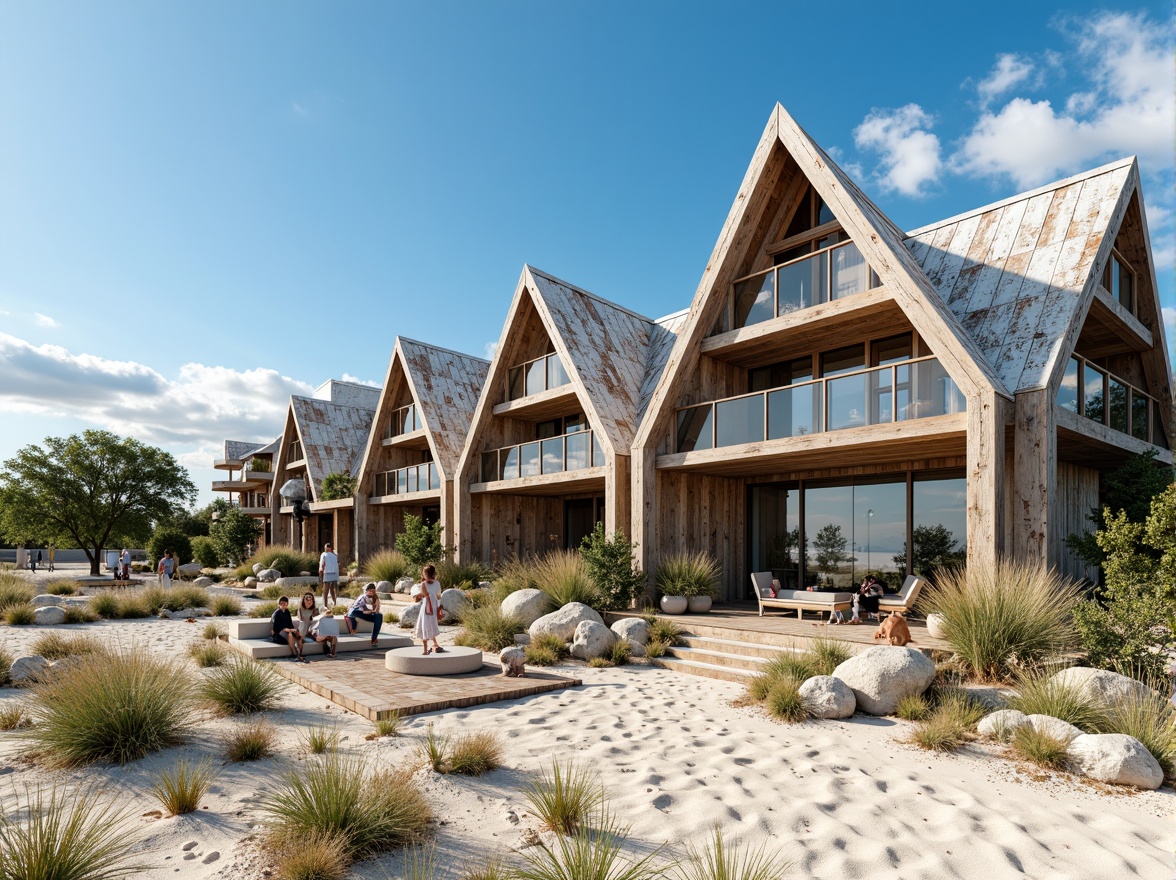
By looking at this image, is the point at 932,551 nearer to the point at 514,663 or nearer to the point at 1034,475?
the point at 1034,475

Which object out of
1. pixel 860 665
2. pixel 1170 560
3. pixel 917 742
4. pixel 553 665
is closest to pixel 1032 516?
pixel 1170 560

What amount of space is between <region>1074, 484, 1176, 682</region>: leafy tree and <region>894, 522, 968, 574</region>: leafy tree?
4.94 meters

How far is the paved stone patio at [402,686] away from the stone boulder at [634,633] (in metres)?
1.84

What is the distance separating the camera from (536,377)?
18938mm

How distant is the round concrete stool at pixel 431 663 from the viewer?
934cm

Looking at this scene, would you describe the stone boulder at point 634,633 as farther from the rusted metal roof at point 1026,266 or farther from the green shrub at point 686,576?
the rusted metal roof at point 1026,266

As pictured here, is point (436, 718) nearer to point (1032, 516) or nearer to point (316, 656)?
point (316, 656)

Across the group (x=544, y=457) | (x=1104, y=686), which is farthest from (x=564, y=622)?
(x=1104, y=686)

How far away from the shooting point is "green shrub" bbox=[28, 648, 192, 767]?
5.72m

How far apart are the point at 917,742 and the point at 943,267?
10.1 meters

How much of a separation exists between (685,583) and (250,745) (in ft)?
29.1

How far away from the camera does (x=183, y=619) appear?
15.6 metres

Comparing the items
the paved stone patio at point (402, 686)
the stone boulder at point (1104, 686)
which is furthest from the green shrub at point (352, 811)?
the stone boulder at point (1104, 686)

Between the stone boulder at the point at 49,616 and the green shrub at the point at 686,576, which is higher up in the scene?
the green shrub at the point at 686,576
